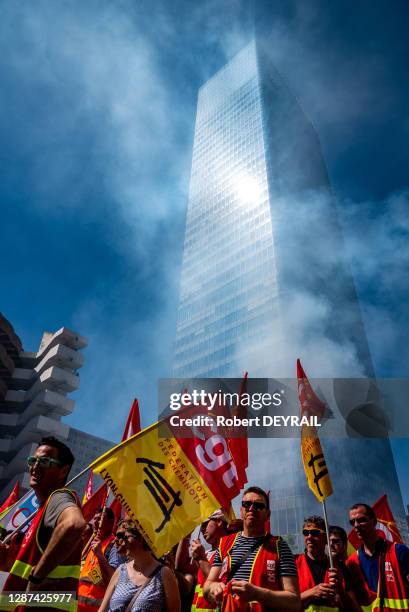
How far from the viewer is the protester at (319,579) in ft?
13.2

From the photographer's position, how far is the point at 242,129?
4336 inches

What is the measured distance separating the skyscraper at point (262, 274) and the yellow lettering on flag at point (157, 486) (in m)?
68.9

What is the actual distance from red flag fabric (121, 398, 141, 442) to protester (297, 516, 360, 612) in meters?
3.39

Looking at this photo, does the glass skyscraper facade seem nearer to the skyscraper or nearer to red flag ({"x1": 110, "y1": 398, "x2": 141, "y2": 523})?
the skyscraper

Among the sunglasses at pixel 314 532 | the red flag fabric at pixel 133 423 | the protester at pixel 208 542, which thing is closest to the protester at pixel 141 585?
the protester at pixel 208 542

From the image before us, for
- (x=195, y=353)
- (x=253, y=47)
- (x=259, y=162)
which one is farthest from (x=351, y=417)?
(x=253, y=47)

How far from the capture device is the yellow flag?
5.16m

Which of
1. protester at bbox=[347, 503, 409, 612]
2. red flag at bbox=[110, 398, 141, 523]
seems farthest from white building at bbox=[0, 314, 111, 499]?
protester at bbox=[347, 503, 409, 612]

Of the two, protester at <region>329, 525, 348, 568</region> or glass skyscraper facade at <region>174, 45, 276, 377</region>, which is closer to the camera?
protester at <region>329, 525, 348, 568</region>

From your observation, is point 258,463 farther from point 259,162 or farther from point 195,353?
point 259,162

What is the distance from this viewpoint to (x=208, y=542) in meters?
5.71

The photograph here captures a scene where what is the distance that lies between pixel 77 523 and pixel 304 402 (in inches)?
173

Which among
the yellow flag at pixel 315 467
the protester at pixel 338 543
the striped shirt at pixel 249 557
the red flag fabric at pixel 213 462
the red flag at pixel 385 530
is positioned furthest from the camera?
the red flag at pixel 385 530

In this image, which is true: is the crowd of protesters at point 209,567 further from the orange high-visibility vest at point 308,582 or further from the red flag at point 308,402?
the red flag at point 308,402
